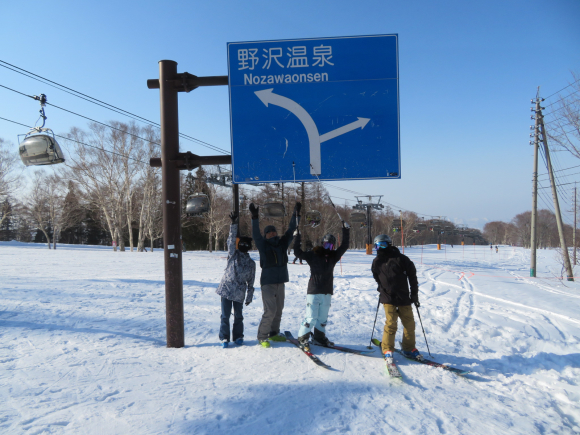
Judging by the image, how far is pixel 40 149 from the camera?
5.84 m

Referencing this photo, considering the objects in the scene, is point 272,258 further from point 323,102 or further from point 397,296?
point 323,102

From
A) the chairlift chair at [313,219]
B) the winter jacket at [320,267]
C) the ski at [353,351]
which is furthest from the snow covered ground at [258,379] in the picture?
the chairlift chair at [313,219]

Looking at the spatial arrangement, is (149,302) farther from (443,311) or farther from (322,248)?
(443,311)

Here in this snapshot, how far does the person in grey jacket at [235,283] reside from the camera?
5.08 meters

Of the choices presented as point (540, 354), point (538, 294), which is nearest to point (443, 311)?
point (540, 354)

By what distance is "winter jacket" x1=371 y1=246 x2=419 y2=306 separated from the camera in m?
4.62

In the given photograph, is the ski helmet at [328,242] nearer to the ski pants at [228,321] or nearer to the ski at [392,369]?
the ski pants at [228,321]

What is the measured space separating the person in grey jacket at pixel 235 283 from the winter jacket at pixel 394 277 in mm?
1873

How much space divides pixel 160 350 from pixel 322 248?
279cm

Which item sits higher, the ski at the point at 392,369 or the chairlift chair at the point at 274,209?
the chairlift chair at the point at 274,209

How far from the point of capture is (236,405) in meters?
3.37

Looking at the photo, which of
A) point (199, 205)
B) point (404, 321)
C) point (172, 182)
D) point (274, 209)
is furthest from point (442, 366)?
point (199, 205)

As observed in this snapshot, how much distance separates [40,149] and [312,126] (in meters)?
4.62

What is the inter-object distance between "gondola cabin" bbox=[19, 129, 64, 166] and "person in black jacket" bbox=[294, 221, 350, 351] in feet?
14.6
